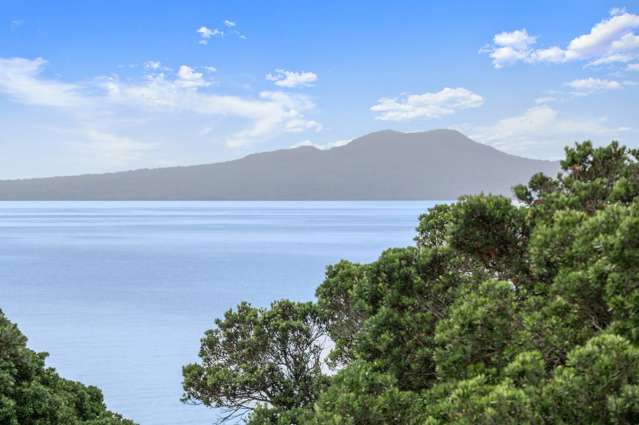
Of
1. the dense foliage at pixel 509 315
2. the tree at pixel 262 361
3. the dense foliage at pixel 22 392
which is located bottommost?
the tree at pixel 262 361

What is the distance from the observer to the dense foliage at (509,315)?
586cm

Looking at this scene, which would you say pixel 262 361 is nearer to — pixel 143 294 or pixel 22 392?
pixel 22 392

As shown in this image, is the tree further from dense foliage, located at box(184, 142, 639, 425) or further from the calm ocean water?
the calm ocean water

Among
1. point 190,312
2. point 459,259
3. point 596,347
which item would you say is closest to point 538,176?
point 459,259

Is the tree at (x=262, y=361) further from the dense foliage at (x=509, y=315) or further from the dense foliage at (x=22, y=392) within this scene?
the dense foliage at (x=22, y=392)

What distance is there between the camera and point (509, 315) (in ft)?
24.2

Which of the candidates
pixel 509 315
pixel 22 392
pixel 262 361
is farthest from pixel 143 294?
pixel 509 315

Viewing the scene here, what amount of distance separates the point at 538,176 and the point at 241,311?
8.72 m

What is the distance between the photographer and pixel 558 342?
6832 millimetres

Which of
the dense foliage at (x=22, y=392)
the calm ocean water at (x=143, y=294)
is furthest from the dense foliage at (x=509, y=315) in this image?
the calm ocean water at (x=143, y=294)

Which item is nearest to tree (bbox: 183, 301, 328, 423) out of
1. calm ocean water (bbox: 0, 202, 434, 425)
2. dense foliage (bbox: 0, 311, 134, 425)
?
dense foliage (bbox: 0, 311, 134, 425)

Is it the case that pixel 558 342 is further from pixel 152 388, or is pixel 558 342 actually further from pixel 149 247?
pixel 149 247

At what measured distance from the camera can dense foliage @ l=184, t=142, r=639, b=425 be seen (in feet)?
19.2

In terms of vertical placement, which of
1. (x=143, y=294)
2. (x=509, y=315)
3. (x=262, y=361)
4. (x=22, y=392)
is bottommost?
(x=143, y=294)
